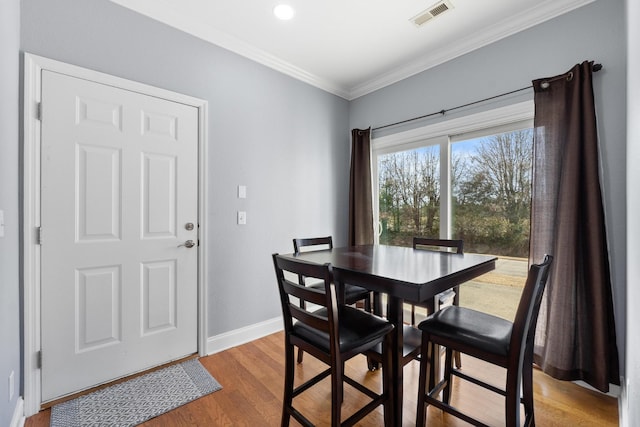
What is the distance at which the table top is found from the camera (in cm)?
120

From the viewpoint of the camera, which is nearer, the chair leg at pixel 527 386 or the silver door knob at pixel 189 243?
the chair leg at pixel 527 386

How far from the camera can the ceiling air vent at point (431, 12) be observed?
6.97ft

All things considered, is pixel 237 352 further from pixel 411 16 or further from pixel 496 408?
pixel 411 16

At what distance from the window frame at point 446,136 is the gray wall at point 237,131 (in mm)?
479

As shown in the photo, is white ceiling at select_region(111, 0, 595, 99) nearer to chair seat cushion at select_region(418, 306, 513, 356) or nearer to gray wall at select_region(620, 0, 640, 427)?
gray wall at select_region(620, 0, 640, 427)

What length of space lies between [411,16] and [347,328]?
2353 mm

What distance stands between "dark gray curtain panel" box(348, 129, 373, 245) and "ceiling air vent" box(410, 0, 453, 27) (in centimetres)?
123

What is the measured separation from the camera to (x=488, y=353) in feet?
4.12

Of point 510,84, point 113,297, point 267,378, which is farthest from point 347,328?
point 510,84

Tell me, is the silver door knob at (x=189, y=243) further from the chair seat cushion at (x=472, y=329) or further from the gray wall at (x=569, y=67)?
the gray wall at (x=569, y=67)

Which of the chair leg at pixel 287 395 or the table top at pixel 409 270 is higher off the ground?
the table top at pixel 409 270

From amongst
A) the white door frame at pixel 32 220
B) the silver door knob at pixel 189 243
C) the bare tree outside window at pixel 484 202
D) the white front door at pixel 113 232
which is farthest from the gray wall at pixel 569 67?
the white door frame at pixel 32 220

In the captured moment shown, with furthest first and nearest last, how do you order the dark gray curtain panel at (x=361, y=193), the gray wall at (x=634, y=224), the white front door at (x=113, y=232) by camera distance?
1. the dark gray curtain panel at (x=361, y=193)
2. the white front door at (x=113, y=232)
3. the gray wall at (x=634, y=224)

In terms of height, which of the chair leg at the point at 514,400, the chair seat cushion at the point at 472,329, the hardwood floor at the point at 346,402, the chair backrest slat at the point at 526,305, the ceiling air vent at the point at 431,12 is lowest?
the hardwood floor at the point at 346,402
